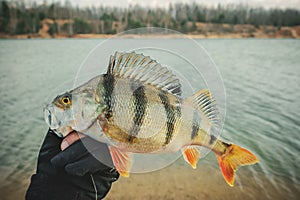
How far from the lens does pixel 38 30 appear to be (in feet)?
101

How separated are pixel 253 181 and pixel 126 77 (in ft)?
15.6

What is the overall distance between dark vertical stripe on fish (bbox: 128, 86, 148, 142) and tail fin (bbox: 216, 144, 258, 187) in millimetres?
562

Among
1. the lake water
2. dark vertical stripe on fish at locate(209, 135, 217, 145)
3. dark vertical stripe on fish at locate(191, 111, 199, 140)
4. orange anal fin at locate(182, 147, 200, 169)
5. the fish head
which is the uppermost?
the fish head

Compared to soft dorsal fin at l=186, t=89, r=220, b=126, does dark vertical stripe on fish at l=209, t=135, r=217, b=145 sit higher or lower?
lower

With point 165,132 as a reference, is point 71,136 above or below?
below

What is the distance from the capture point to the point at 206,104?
144 centimetres

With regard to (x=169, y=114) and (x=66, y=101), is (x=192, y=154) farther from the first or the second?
(x=66, y=101)

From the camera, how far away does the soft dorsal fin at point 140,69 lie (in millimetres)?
1366

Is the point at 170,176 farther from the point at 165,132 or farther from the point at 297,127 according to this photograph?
the point at 165,132

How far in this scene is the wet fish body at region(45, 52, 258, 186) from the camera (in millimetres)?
1293

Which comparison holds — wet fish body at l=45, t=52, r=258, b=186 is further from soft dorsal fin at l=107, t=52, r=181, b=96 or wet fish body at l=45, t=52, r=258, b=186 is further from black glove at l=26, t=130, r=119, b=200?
black glove at l=26, t=130, r=119, b=200

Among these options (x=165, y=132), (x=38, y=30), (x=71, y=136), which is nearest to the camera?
(x=165, y=132)

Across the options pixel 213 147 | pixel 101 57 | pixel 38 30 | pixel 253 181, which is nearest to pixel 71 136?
pixel 101 57

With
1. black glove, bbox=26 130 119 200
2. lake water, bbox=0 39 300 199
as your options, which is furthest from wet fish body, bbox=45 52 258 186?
black glove, bbox=26 130 119 200
